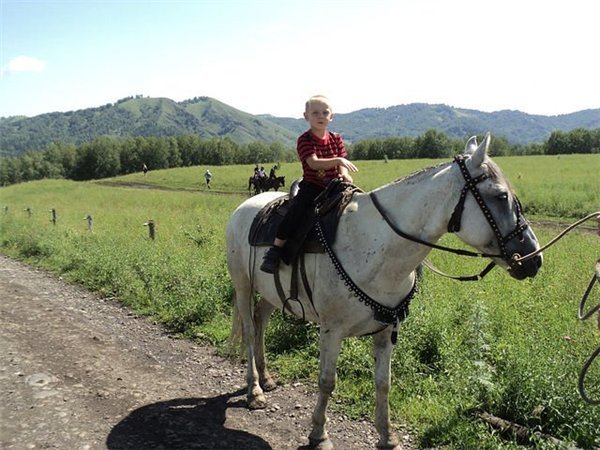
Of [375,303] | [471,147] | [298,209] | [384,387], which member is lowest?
[384,387]

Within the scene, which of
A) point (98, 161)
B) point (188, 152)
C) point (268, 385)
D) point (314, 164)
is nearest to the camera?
point (314, 164)

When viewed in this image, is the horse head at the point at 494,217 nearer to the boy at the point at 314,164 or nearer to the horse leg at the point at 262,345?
the boy at the point at 314,164

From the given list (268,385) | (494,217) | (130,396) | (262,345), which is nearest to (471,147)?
(494,217)

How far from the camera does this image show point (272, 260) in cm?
490

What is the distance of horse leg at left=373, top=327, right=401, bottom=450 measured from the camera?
15.3 feet

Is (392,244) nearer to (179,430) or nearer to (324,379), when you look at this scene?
(324,379)

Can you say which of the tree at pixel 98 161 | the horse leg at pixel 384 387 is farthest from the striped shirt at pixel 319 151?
the tree at pixel 98 161

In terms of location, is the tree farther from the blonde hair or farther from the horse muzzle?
the horse muzzle

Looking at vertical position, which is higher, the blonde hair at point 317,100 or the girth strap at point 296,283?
the blonde hair at point 317,100

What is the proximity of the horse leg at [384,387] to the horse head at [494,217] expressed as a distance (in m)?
1.55

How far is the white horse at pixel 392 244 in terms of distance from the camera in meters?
3.51

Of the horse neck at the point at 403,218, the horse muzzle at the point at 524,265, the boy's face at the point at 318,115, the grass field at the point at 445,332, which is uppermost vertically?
the boy's face at the point at 318,115

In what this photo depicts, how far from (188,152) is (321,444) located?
11858cm

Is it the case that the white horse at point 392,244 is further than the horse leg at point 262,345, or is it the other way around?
the horse leg at point 262,345
